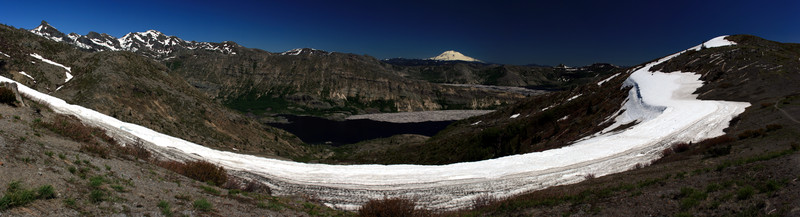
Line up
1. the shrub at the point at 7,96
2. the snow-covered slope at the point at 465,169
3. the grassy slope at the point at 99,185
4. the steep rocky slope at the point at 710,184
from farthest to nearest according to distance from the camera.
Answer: the shrub at the point at 7,96 → the snow-covered slope at the point at 465,169 → the steep rocky slope at the point at 710,184 → the grassy slope at the point at 99,185

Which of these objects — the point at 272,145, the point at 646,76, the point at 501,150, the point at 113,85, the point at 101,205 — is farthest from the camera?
the point at 272,145

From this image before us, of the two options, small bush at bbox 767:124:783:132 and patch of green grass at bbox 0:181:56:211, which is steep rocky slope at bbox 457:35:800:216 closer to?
small bush at bbox 767:124:783:132

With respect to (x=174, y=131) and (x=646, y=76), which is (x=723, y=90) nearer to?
(x=646, y=76)

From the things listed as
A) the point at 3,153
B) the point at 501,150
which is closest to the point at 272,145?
the point at 501,150

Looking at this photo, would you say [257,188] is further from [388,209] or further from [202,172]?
[388,209]

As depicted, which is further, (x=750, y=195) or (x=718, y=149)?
(x=718, y=149)

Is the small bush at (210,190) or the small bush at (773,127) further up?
the small bush at (773,127)

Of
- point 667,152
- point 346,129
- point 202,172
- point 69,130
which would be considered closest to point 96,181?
point 202,172

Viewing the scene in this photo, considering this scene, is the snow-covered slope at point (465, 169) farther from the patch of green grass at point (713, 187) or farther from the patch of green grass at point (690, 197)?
the patch of green grass at point (713, 187)

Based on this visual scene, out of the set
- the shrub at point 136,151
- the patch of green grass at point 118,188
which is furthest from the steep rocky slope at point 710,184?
the shrub at point 136,151
